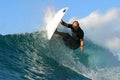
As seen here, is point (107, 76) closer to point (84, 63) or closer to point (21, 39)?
point (84, 63)

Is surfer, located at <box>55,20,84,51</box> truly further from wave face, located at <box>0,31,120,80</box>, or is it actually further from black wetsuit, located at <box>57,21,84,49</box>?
wave face, located at <box>0,31,120,80</box>

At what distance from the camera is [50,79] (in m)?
17.7

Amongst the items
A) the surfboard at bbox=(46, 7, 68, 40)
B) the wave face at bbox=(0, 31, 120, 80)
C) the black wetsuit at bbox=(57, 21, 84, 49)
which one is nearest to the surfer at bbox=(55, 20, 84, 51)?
the black wetsuit at bbox=(57, 21, 84, 49)

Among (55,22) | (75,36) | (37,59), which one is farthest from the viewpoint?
(37,59)

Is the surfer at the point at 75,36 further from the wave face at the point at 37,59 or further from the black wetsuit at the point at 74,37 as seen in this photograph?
the wave face at the point at 37,59

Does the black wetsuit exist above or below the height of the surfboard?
below

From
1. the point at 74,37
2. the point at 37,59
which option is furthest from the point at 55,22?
the point at 37,59

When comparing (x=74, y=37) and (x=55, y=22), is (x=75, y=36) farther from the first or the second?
(x=55, y=22)

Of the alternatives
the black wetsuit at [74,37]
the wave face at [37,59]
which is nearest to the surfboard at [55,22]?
the wave face at [37,59]

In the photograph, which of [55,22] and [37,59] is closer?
[55,22]

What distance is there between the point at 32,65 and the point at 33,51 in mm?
2054

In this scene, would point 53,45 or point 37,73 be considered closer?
point 37,73

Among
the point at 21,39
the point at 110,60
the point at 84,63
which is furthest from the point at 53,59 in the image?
the point at 110,60

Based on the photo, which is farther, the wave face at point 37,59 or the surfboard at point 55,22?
the surfboard at point 55,22
